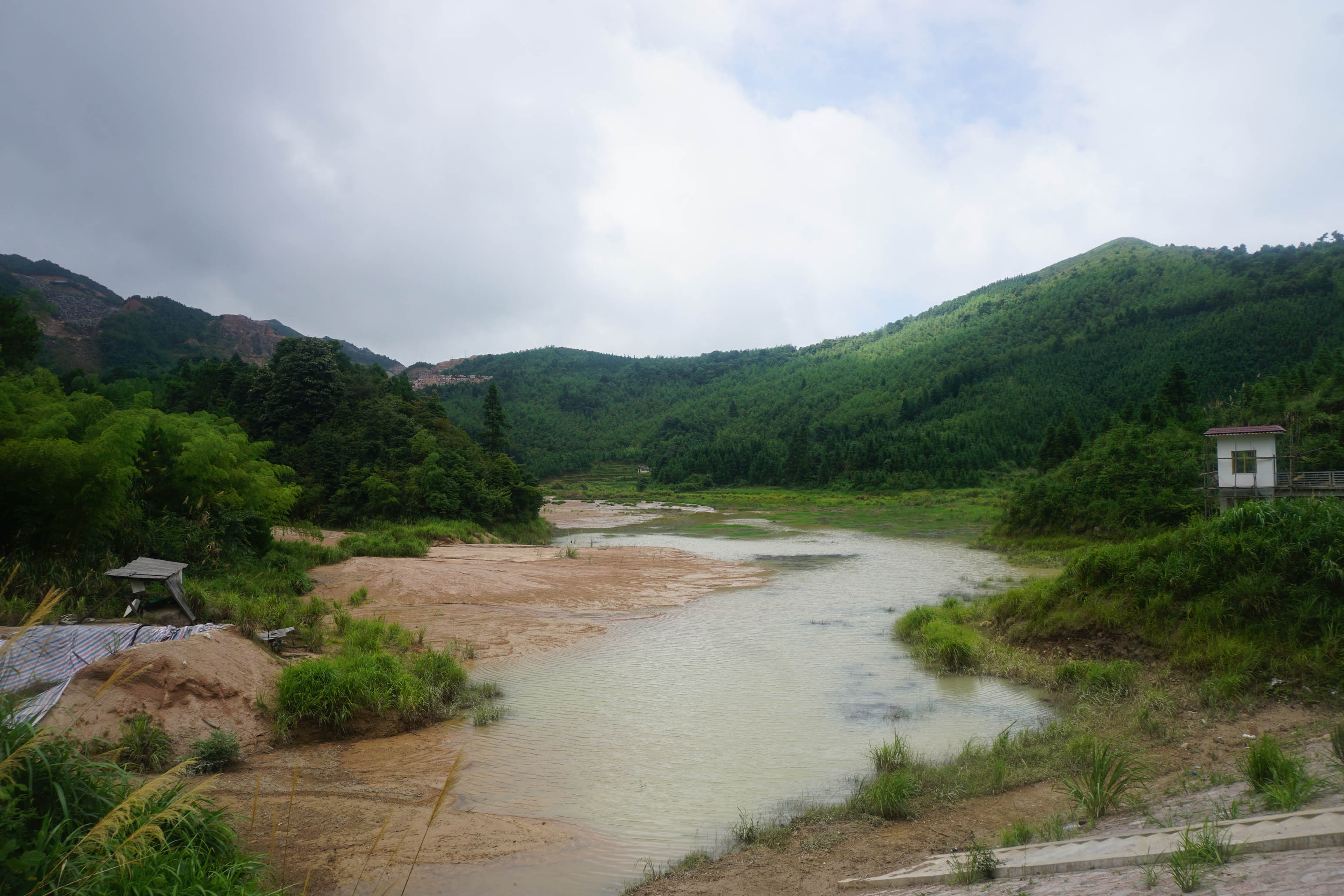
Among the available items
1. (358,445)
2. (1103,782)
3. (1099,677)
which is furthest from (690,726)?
(358,445)

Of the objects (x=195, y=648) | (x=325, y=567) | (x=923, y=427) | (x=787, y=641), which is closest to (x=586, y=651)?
(x=787, y=641)

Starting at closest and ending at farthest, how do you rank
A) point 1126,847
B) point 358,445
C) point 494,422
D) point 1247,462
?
point 1126,847 → point 1247,462 → point 358,445 → point 494,422

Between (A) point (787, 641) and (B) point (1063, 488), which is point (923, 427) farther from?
(A) point (787, 641)

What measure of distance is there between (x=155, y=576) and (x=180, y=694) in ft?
12.5

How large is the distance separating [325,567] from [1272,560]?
25132mm

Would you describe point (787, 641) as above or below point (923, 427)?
below

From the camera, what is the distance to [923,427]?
111 metres

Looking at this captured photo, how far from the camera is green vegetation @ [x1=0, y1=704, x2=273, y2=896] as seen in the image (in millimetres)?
3539

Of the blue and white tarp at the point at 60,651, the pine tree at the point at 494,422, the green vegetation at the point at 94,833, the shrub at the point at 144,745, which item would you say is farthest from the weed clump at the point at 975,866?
the pine tree at the point at 494,422

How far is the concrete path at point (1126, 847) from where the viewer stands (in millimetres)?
4113

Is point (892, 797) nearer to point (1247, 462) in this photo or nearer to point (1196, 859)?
point (1196, 859)

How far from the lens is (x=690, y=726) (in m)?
11.5

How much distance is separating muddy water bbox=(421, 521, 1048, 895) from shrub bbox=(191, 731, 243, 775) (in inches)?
116

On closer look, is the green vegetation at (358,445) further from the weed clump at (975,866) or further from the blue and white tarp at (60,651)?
the weed clump at (975,866)
